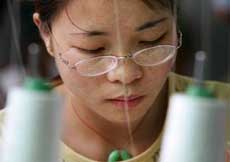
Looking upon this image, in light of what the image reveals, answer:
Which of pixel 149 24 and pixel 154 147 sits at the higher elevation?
pixel 149 24

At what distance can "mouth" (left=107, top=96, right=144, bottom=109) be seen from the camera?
0.42 meters

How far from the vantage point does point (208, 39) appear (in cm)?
44

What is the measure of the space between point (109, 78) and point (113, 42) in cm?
3

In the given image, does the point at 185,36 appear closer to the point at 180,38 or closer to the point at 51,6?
the point at 180,38

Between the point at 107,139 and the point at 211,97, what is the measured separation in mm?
152

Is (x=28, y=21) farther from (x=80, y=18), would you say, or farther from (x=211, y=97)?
(x=211, y=97)

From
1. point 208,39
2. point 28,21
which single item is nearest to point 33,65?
point 28,21

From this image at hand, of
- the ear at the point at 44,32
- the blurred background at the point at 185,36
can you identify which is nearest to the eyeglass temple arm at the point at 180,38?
the blurred background at the point at 185,36

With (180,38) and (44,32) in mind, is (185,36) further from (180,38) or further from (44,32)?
(44,32)

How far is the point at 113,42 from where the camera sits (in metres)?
0.40

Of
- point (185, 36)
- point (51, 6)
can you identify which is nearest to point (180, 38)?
point (185, 36)

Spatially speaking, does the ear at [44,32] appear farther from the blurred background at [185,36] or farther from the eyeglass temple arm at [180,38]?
the eyeglass temple arm at [180,38]

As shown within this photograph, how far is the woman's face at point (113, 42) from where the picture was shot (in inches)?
15.9

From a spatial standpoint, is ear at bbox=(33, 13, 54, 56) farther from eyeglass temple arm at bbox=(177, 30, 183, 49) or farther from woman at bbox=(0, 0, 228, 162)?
eyeglass temple arm at bbox=(177, 30, 183, 49)
